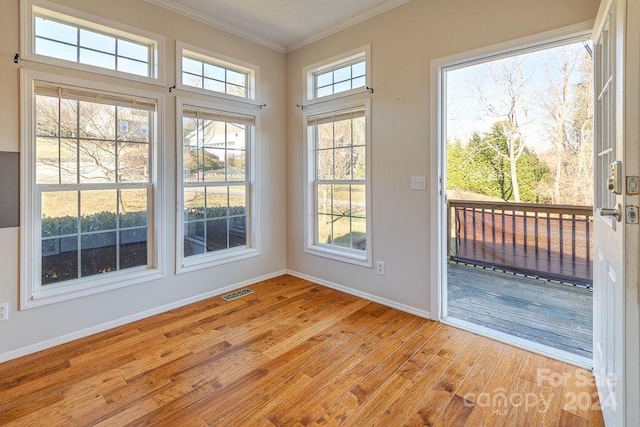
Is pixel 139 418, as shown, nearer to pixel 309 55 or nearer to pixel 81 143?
pixel 81 143

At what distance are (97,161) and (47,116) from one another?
0.42 m

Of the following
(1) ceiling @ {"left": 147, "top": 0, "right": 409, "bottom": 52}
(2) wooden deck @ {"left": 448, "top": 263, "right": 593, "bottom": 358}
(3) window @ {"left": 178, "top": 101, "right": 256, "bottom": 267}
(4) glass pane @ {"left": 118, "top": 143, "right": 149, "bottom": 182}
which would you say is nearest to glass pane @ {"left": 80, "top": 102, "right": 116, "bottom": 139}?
(4) glass pane @ {"left": 118, "top": 143, "right": 149, "bottom": 182}

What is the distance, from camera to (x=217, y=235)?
3395 millimetres

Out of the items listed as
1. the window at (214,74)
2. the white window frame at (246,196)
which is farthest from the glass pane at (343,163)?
the window at (214,74)

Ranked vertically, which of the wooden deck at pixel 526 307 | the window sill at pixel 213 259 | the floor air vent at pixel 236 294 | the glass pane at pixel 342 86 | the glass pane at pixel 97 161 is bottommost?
the wooden deck at pixel 526 307

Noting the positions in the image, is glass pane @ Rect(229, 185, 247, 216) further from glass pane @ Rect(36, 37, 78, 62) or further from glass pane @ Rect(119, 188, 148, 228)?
glass pane @ Rect(36, 37, 78, 62)

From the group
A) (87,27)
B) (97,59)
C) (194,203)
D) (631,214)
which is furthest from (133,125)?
Result: (631,214)

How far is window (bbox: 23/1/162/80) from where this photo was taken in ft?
7.32

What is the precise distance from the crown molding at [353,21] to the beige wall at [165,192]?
0.90 ft

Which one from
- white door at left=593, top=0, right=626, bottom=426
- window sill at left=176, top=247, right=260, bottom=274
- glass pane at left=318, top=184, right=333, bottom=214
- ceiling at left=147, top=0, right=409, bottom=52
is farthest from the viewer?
glass pane at left=318, top=184, right=333, bottom=214

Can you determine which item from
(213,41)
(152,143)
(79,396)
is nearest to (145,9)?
(213,41)

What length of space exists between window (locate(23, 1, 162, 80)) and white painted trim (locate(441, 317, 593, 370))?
3317mm

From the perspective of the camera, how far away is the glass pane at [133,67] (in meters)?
2.61

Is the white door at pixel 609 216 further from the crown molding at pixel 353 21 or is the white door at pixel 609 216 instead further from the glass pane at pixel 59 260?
the glass pane at pixel 59 260
